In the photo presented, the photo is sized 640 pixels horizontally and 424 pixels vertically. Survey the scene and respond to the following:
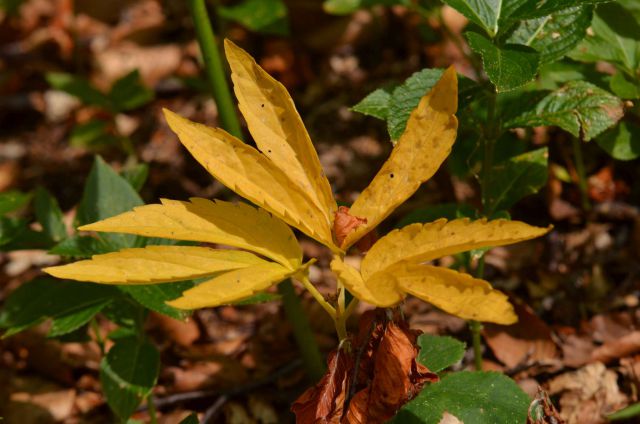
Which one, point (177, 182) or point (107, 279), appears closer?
point (107, 279)

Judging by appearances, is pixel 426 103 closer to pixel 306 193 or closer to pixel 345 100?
pixel 306 193

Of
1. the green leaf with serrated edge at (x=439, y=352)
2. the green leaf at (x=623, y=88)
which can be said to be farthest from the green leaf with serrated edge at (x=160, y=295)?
the green leaf at (x=623, y=88)

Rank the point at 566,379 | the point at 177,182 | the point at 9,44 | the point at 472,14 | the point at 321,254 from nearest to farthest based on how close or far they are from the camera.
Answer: the point at 472,14 < the point at 566,379 < the point at 321,254 < the point at 177,182 < the point at 9,44

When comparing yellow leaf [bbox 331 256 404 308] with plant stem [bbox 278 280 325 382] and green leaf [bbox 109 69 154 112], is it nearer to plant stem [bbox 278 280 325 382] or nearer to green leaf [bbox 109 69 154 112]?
plant stem [bbox 278 280 325 382]

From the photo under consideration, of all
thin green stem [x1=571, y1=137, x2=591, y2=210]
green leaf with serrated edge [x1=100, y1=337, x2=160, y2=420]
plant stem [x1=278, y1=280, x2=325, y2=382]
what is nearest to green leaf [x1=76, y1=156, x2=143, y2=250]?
green leaf with serrated edge [x1=100, y1=337, x2=160, y2=420]

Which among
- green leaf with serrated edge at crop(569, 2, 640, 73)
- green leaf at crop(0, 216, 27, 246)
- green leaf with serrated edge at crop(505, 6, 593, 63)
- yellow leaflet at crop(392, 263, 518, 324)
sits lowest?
green leaf at crop(0, 216, 27, 246)

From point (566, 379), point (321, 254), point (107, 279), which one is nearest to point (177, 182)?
point (321, 254)
